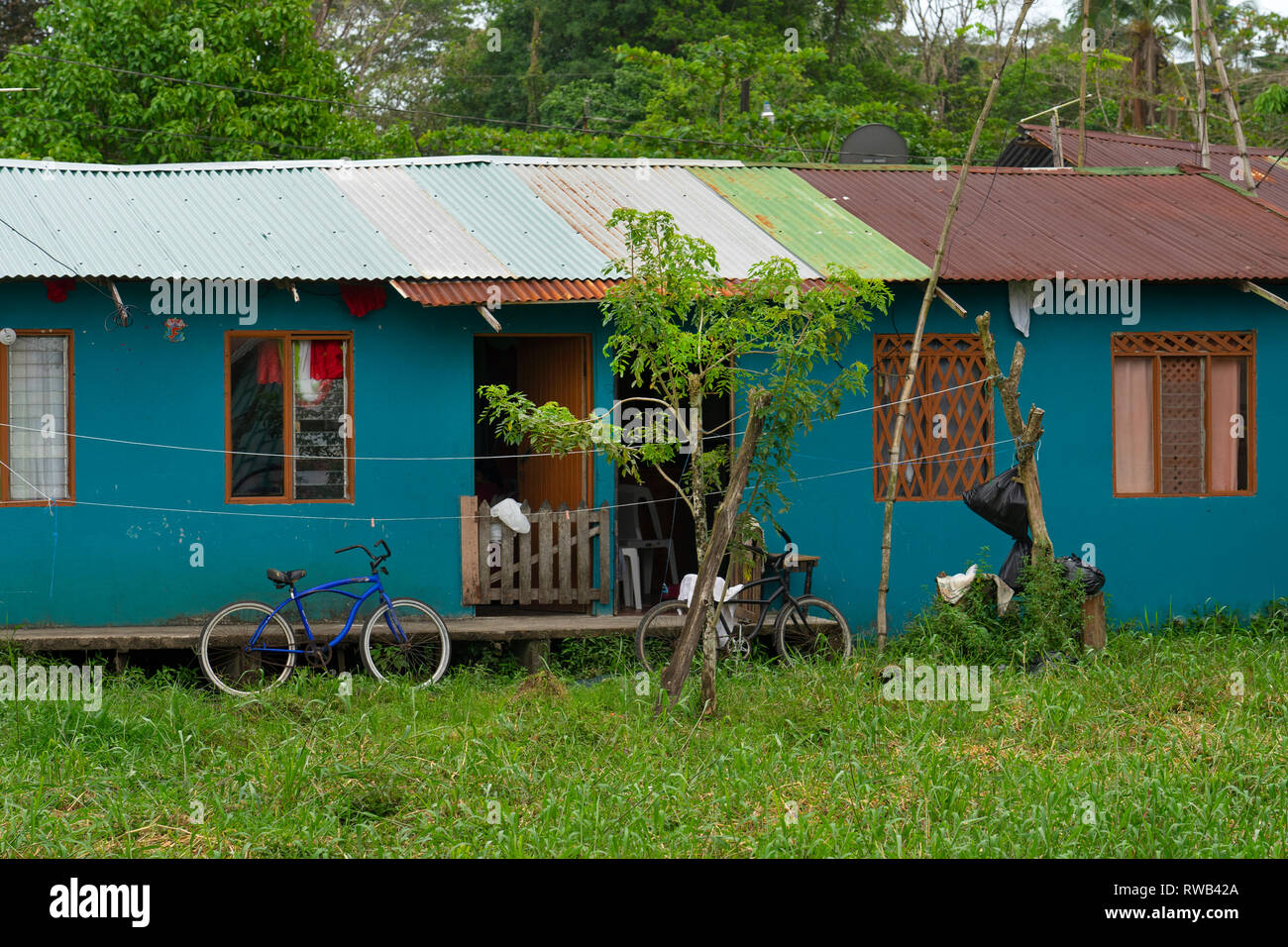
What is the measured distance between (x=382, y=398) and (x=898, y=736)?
15.2 feet

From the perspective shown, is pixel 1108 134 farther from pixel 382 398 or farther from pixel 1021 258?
pixel 382 398

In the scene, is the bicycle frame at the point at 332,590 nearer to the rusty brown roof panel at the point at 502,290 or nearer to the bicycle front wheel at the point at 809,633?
Answer: the rusty brown roof panel at the point at 502,290

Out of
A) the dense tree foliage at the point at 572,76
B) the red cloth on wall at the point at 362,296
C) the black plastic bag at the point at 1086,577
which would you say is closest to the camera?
the black plastic bag at the point at 1086,577

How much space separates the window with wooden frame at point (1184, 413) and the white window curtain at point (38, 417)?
26.4ft

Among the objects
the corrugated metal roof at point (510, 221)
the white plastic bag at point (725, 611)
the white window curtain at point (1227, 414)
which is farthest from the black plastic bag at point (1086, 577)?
the corrugated metal roof at point (510, 221)

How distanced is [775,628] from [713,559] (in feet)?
6.88

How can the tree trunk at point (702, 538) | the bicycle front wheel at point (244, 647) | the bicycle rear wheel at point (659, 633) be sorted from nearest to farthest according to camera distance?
the tree trunk at point (702, 538) → the bicycle front wheel at point (244, 647) → the bicycle rear wheel at point (659, 633)

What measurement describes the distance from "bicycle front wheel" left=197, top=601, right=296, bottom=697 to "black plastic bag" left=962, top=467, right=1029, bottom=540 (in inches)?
192

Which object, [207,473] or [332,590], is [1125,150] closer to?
[332,590]

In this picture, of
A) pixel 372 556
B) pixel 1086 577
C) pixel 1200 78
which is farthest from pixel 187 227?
pixel 1200 78

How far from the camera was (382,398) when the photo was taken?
987 centimetres

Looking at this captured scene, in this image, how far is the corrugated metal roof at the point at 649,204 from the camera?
10.4m

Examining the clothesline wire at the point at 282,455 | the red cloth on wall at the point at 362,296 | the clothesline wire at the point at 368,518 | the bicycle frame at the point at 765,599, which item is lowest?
the bicycle frame at the point at 765,599

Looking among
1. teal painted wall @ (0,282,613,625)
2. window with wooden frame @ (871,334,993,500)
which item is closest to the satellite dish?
window with wooden frame @ (871,334,993,500)
